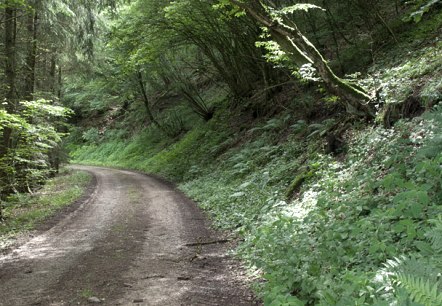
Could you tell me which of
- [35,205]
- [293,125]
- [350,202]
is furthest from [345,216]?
[35,205]

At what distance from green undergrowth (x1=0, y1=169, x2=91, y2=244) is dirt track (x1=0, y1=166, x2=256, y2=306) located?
0.75 m

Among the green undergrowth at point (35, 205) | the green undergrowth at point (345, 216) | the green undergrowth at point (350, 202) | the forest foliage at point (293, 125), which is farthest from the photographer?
the green undergrowth at point (35, 205)

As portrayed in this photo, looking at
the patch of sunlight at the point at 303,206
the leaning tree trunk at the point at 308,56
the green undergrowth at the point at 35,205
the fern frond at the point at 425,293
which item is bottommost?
the green undergrowth at the point at 35,205

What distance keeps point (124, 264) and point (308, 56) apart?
629 centimetres

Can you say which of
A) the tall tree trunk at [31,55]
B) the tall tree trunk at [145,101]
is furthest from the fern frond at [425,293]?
the tall tree trunk at [145,101]

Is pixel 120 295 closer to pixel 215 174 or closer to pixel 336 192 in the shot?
pixel 336 192

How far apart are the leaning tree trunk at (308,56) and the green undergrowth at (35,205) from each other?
7635mm

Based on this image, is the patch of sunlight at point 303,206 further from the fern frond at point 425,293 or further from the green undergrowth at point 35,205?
the green undergrowth at point 35,205

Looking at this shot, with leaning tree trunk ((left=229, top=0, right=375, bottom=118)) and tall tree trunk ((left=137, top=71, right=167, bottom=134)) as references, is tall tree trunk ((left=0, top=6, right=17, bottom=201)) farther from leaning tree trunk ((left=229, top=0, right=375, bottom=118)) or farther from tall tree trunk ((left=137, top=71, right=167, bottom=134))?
tall tree trunk ((left=137, top=71, right=167, bottom=134))

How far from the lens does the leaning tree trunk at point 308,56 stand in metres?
8.98

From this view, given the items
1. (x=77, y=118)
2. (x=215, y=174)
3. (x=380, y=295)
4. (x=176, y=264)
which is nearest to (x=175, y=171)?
(x=215, y=174)

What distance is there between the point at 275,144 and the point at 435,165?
353 inches

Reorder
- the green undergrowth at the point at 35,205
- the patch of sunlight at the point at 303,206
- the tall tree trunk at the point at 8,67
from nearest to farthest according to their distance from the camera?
the patch of sunlight at the point at 303,206 < the green undergrowth at the point at 35,205 < the tall tree trunk at the point at 8,67

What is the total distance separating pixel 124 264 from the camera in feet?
21.5
